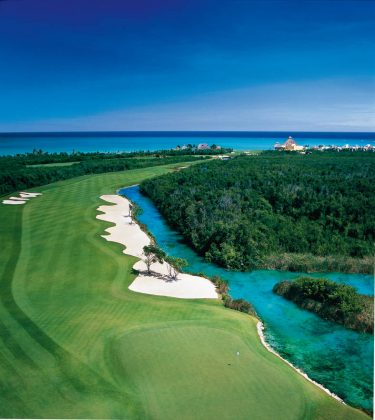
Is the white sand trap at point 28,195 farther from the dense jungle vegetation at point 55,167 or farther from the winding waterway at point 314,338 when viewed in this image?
the winding waterway at point 314,338

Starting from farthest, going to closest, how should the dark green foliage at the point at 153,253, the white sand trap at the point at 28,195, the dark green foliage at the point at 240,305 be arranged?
the white sand trap at the point at 28,195, the dark green foliage at the point at 153,253, the dark green foliage at the point at 240,305

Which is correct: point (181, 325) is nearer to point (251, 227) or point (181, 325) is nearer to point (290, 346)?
point (290, 346)

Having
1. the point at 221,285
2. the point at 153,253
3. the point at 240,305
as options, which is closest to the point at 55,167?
the point at 153,253

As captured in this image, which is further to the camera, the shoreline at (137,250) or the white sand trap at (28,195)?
the white sand trap at (28,195)

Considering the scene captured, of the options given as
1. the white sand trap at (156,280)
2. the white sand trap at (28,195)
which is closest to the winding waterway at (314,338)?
the white sand trap at (156,280)

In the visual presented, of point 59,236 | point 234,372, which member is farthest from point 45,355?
point 59,236

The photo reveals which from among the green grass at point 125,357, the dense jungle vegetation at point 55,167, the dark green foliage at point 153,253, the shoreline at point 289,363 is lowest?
the shoreline at point 289,363

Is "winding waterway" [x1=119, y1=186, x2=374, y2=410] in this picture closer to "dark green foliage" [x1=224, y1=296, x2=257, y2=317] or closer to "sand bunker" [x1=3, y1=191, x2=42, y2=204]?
"dark green foliage" [x1=224, y1=296, x2=257, y2=317]

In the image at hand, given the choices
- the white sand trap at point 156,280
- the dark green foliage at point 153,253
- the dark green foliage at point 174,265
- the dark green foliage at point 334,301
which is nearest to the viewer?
the dark green foliage at point 334,301

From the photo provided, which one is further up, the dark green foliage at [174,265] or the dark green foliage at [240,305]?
the dark green foliage at [174,265]
